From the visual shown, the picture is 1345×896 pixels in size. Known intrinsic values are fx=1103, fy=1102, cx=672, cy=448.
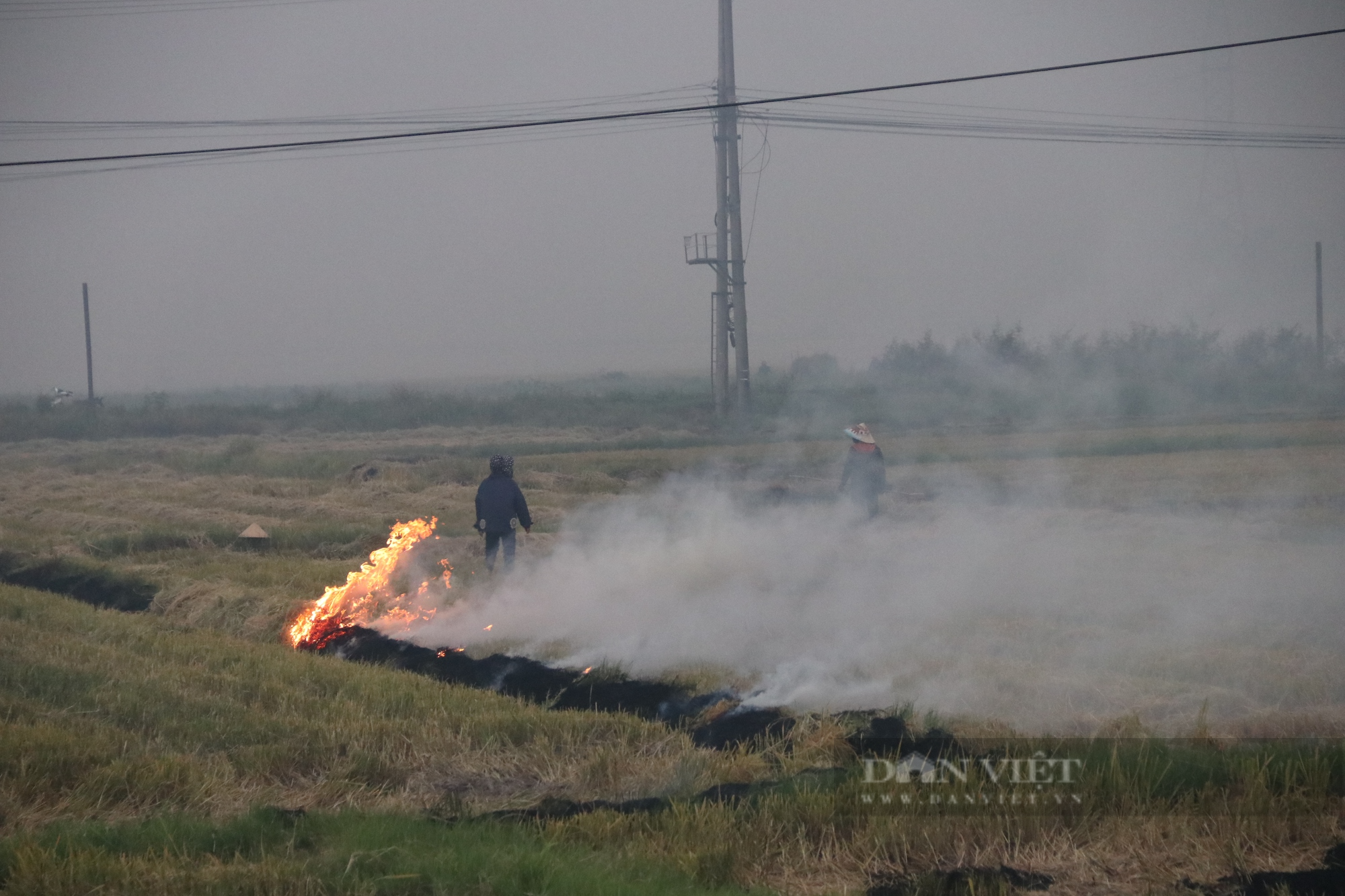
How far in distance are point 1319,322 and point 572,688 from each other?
43688mm

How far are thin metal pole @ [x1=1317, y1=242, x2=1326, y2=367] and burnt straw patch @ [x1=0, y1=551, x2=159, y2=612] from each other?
4115 centimetres

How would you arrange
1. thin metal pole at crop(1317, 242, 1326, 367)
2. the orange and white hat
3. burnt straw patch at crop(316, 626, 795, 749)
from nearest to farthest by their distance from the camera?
burnt straw patch at crop(316, 626, 795, 749) < the orange and white hat < thin metal pole at crop(1317, 242, 1326, 367)

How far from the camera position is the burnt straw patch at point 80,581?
15.5 metres

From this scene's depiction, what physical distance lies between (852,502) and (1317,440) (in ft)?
57.2

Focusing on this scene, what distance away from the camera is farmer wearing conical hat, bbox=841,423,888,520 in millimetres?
15492

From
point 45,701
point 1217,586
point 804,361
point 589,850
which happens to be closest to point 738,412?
point 804,361

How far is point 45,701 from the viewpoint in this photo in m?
9.21

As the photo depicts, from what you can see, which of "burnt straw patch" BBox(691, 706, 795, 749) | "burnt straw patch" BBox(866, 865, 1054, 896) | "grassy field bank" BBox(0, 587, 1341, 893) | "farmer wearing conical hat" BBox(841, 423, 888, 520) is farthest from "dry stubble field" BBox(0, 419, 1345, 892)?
"farmer wearing conical hat" BBox(841, 423, 888, 520)

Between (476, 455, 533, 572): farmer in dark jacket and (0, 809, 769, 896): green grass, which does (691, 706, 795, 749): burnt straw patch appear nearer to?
(0, 809, 769, 896): green grass

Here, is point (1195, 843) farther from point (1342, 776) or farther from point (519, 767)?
point (519, 767)

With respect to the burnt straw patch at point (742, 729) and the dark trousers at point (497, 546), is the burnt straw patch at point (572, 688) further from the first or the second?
the dark trousers at point (497, 546)

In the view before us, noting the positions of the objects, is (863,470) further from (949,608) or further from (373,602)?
(373,602)

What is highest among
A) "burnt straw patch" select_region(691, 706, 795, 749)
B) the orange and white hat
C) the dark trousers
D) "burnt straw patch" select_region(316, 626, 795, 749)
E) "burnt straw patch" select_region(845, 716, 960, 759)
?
the orange and white hat

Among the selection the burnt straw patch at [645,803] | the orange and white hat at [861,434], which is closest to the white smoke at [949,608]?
the orange and white hat at [861,434]
